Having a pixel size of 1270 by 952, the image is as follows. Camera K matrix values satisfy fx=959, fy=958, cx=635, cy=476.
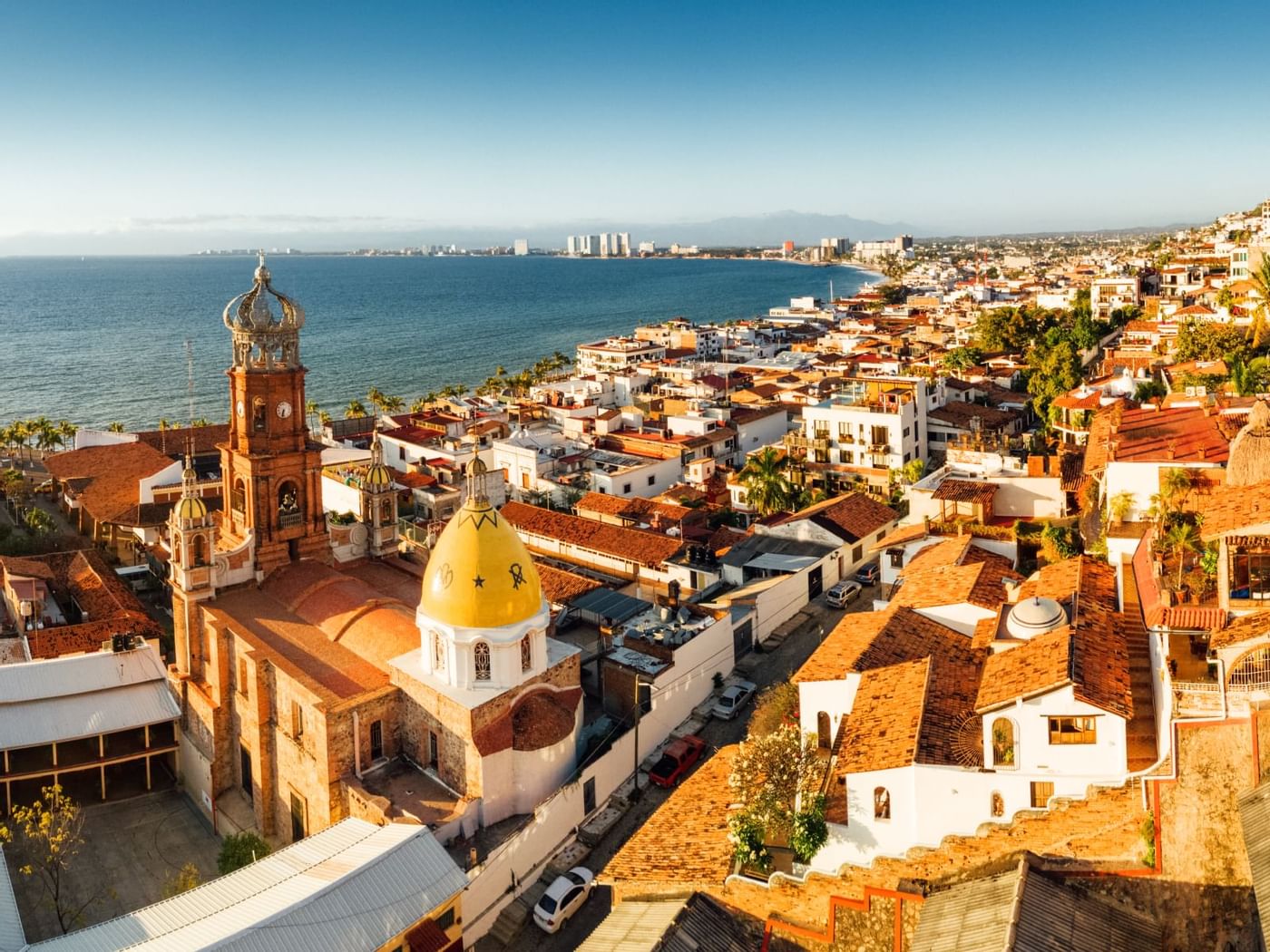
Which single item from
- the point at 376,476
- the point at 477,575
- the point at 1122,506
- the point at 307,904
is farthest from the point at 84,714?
the point at 1122,506

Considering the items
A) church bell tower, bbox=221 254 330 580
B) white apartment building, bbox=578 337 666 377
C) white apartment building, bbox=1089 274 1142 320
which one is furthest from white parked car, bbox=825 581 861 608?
white apartment building, bbox=1089 274 1142 320

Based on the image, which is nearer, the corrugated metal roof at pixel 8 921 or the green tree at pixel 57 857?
the corrugated metal roof at pixel 8 921

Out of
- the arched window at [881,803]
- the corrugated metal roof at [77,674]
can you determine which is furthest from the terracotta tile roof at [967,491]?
the corrugated metal roof at [77,674]

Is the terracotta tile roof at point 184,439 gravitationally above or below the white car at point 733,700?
above

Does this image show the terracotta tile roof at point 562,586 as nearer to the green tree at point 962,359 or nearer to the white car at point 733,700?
the white car at point 733,700

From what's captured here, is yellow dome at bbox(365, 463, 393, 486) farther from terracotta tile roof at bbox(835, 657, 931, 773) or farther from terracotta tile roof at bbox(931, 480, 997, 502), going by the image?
terracotta tile roof at bbox(931, 480, 997, 502)

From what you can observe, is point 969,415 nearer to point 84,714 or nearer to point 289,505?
point 289,505

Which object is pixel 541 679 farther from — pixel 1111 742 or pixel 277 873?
pixel 1111 742

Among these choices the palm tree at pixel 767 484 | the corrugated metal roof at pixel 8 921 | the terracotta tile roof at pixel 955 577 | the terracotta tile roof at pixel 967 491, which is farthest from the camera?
the palm tree at pixel 767 484
